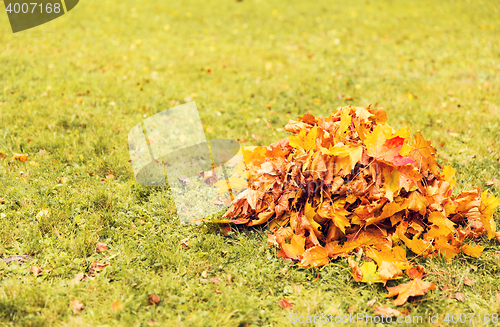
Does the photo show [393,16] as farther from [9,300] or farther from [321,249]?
[9,300]

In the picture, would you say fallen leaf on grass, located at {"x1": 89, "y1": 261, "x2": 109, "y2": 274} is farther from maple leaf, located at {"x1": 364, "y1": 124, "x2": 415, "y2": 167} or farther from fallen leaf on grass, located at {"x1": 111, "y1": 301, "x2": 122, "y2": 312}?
maple leaf, located at {"x1": 364, "y1": 124, "x2": 415, "y2": 167}

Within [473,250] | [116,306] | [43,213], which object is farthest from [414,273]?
[43,213]

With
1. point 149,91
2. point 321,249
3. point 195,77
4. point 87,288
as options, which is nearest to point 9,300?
point 87,288

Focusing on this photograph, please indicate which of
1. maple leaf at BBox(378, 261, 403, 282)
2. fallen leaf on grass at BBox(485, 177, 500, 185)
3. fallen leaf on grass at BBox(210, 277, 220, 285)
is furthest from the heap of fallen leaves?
fallen leaf on grass at BBox(485, 177, 500, 185)

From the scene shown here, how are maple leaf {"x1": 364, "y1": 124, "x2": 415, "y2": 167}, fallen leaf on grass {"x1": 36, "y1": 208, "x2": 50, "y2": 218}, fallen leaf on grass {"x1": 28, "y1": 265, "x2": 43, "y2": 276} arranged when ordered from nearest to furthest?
fallen leaf on grass {"x1": 28, "y1": 265, "x2": 43, "y2": 276} → maple leaf {"x1": 364, "y1": 124, "x2": 415, "y2": 167} → fallen leaf on grass {"x1": 36, "y1": 208, "x2": 50, "y2": 218}

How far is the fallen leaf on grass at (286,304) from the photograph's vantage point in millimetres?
2121

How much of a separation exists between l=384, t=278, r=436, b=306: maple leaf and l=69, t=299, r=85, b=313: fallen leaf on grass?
5.82ft

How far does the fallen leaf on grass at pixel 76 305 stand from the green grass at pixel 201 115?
3cm

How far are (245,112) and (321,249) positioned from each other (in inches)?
102

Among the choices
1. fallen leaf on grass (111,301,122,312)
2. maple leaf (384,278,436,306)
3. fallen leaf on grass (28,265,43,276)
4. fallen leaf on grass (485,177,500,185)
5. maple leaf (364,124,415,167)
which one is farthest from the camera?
fallen leaf on grass (485,177,500,185)

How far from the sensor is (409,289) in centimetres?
213

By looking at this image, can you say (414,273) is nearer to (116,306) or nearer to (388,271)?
(388,271)

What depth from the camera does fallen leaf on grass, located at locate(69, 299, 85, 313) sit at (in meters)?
2.01

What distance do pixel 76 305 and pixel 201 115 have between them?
2843 millimetres
